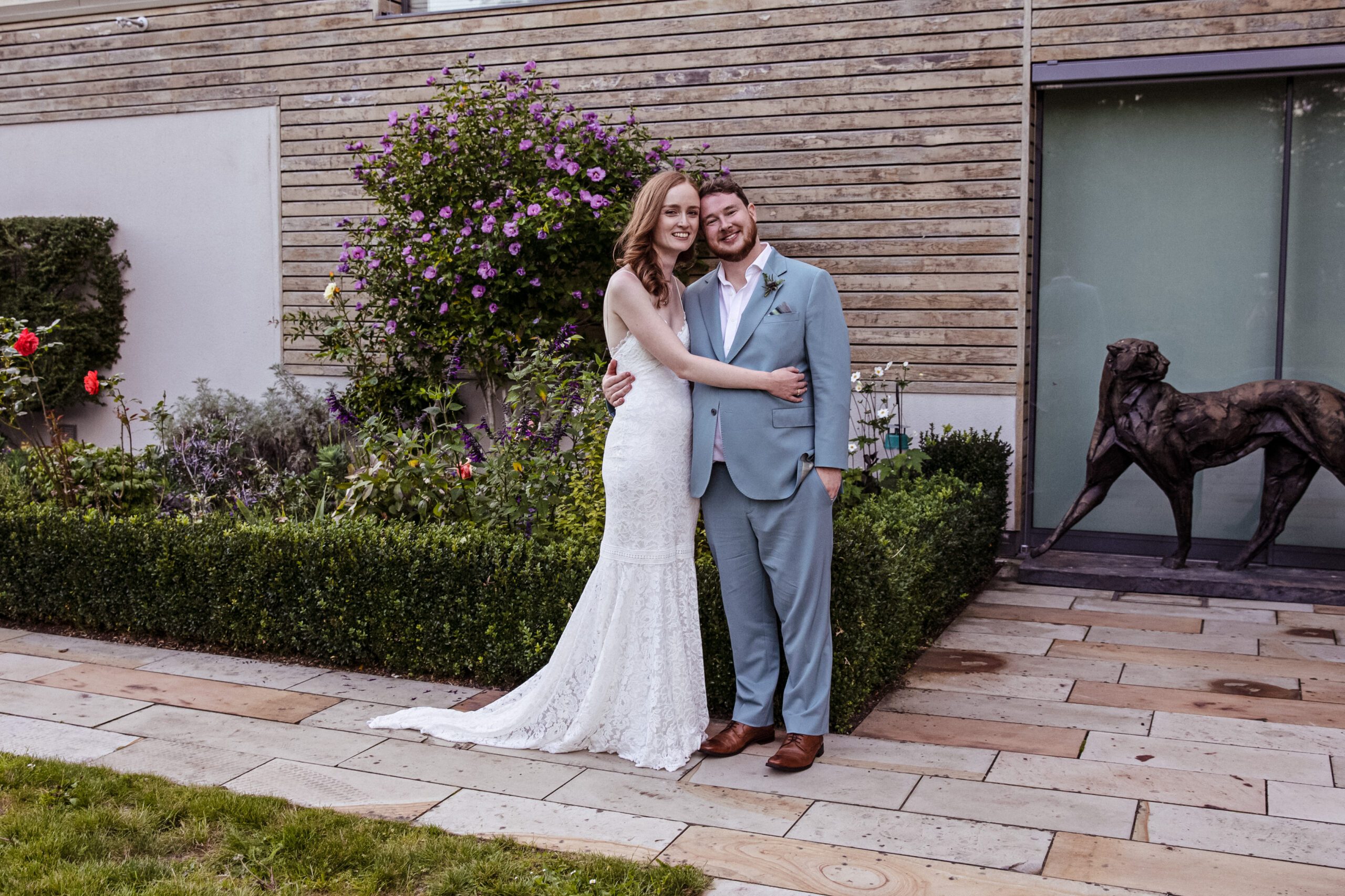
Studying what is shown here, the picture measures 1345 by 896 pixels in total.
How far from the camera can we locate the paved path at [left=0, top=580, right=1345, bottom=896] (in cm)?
302

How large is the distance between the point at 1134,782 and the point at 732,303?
6.48 ft

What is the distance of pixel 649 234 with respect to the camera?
146 inches

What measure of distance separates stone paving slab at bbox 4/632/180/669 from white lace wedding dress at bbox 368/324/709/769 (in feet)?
6.72

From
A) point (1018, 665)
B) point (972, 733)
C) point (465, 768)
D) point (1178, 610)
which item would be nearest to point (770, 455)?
point (972, 733)

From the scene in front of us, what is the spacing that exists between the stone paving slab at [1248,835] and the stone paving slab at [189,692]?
295 centimetres

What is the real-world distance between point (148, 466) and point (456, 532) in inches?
102

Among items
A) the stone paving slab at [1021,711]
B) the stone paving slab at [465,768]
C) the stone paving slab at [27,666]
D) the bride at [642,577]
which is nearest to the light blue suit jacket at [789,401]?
the bride at [642,577]

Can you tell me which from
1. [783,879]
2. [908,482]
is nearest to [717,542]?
[783,879]

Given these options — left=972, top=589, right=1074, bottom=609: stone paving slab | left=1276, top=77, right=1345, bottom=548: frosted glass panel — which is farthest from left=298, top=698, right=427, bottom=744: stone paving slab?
left=1276, top=77, right=1345, bottom=548: frosted glass panel

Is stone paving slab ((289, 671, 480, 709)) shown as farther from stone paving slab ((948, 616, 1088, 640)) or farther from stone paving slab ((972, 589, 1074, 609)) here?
stone paving slab ((972, 589, 1074, 609))

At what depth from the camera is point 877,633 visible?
436 cm

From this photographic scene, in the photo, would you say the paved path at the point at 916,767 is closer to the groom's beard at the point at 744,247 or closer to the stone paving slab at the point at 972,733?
the stone paving slab at the point at 972,733

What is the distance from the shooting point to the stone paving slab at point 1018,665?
4.79 meters

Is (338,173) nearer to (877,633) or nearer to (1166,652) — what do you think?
(877,633)
